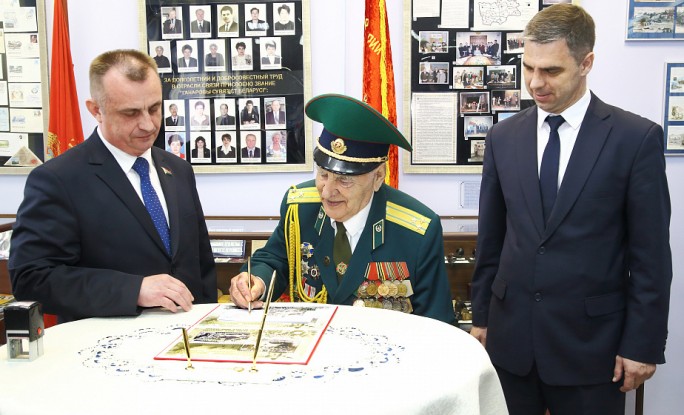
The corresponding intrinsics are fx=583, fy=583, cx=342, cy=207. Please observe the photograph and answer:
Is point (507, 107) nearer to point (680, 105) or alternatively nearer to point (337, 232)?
point (680, 105)

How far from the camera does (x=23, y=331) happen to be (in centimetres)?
138

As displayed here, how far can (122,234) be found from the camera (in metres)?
1.96

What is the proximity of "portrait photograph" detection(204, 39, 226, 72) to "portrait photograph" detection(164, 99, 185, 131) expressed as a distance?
0.93 feet

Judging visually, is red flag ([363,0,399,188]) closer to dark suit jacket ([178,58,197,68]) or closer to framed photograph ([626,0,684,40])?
dark suit jacket ([178,58,197,68])

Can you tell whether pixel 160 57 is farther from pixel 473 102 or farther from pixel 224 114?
pixel 473 102

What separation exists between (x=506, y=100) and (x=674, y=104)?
1017 mm

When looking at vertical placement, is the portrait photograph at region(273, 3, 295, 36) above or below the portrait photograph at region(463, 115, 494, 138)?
above

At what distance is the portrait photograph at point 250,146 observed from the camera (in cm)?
373

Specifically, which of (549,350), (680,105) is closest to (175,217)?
(549,350)

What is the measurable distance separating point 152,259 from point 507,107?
2475 mm

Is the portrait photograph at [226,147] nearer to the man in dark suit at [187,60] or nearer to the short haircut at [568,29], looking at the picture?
the man in dark suit at [187,60]

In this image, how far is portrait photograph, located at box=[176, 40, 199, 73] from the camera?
3.68m

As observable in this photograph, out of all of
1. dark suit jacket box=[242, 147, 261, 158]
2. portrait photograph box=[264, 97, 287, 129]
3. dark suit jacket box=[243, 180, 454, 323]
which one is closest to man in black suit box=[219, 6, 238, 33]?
portrait photograph box=[264, 97, 287, 129]

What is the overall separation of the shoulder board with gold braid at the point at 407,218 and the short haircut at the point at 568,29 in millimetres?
725
